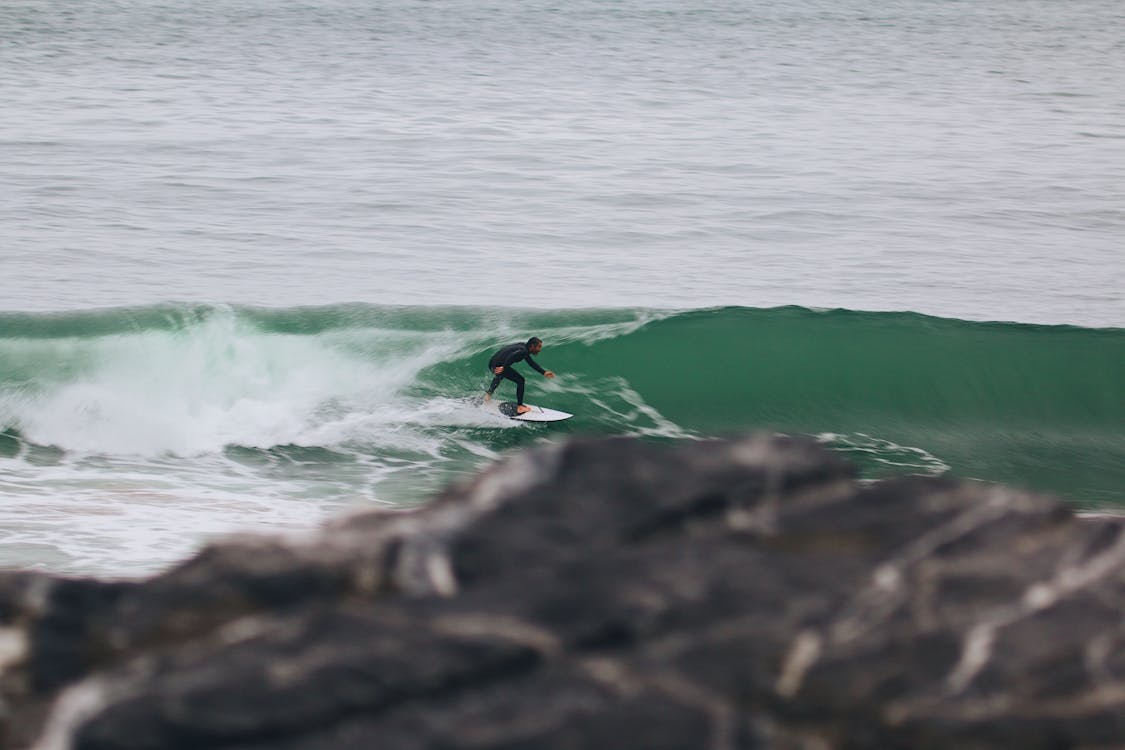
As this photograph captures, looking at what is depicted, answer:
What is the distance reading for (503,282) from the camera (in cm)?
2147

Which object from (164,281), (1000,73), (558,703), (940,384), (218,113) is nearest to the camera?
(558,703)

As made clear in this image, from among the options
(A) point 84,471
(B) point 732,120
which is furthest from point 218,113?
(A) point 84,471

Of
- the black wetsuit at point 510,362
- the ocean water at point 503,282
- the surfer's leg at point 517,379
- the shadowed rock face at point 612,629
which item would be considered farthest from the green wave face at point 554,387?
the shadowed rock face at point 612,629

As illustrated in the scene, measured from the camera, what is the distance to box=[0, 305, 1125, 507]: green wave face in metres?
14.9

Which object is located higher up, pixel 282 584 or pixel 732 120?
pixel 732 120

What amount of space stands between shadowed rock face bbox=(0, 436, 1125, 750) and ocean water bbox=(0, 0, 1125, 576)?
636cm

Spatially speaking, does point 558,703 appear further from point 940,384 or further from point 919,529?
point 940,384

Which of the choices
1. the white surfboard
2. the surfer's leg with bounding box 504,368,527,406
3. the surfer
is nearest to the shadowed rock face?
the surfer

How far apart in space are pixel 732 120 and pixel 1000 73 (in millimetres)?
18335

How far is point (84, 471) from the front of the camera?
13.7 meters

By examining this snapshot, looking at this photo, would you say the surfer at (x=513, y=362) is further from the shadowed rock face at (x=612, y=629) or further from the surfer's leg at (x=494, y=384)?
the shadowed rock face at (x=612, y=629)

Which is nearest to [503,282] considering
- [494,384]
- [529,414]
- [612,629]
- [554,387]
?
[554,387]

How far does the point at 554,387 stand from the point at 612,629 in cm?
1259

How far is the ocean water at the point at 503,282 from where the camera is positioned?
48.2ft
